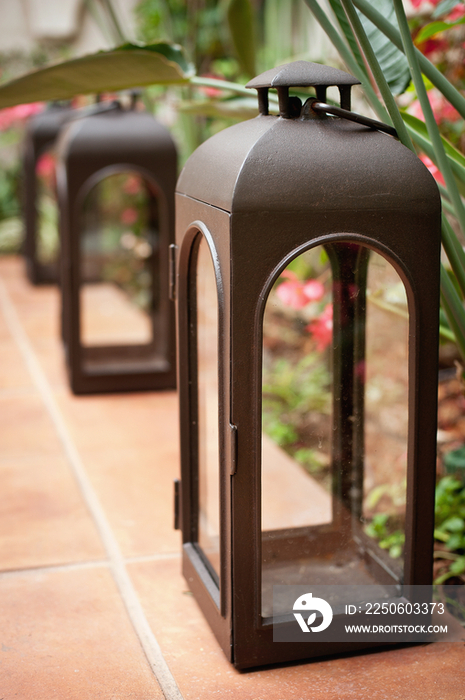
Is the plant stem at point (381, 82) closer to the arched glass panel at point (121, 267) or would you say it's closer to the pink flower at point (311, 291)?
the pink flower at point (311, 291)

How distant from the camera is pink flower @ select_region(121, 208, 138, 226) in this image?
3869 millimetres

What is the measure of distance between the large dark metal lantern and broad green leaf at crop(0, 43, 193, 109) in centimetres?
22

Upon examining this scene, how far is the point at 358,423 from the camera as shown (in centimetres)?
151

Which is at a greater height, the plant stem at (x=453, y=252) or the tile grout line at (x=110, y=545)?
the plant stem at (x=453, y=252)

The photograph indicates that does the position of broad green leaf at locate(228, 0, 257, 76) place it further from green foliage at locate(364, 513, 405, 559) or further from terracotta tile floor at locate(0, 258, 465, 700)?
green foliage at locate(364, 513, 405, 559)

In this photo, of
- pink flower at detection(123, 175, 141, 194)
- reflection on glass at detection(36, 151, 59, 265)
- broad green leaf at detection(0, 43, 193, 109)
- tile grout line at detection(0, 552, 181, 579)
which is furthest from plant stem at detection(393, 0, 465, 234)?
reflection on glass at detection(36, 151, 59, 265)

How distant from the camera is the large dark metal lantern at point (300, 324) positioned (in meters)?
1.17

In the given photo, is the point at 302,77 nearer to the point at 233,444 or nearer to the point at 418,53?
the point at 418,53

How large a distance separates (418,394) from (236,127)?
563mm

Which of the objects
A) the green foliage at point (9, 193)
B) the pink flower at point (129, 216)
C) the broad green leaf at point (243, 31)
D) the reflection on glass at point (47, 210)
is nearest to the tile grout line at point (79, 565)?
the broad green leaf at point (243, 31)

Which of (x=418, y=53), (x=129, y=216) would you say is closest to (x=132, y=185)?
(x=129, y=216)

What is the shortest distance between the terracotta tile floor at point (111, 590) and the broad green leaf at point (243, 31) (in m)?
1.25

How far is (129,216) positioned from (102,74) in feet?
8.11

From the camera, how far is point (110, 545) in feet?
6.06
